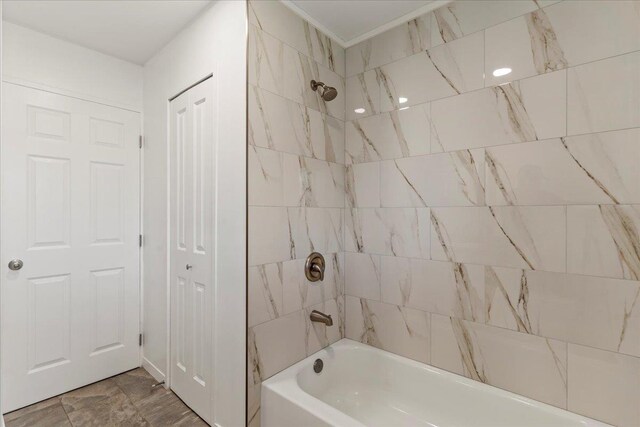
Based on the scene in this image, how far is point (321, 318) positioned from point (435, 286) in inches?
28.6

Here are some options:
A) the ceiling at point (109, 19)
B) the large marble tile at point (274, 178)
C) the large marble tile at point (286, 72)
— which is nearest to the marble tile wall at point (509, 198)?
the large marble tile at point (274, 178)

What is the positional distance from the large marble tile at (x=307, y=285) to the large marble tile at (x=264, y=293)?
47 millimetres

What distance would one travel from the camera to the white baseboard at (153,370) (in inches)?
88.3

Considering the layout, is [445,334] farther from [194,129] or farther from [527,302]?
[194,129]

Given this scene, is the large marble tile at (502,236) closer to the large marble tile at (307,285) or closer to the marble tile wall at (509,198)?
the marble tile wall at (509,198)

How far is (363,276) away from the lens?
2.12 m

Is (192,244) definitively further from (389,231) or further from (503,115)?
(503,115)

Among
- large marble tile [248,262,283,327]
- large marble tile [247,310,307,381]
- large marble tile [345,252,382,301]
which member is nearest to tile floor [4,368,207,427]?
large marble tile [247,310,307,381]

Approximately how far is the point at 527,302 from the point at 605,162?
731mm

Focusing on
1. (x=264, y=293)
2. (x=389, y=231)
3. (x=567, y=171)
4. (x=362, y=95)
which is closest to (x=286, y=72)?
(x=362, y=95)

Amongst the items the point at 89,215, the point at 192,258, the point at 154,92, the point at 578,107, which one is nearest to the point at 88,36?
the point at 154,92

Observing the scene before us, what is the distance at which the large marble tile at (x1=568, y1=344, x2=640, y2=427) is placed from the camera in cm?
125

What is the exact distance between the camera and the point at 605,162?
130 centimetres

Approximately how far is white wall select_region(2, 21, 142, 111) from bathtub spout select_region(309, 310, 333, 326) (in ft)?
7.33
